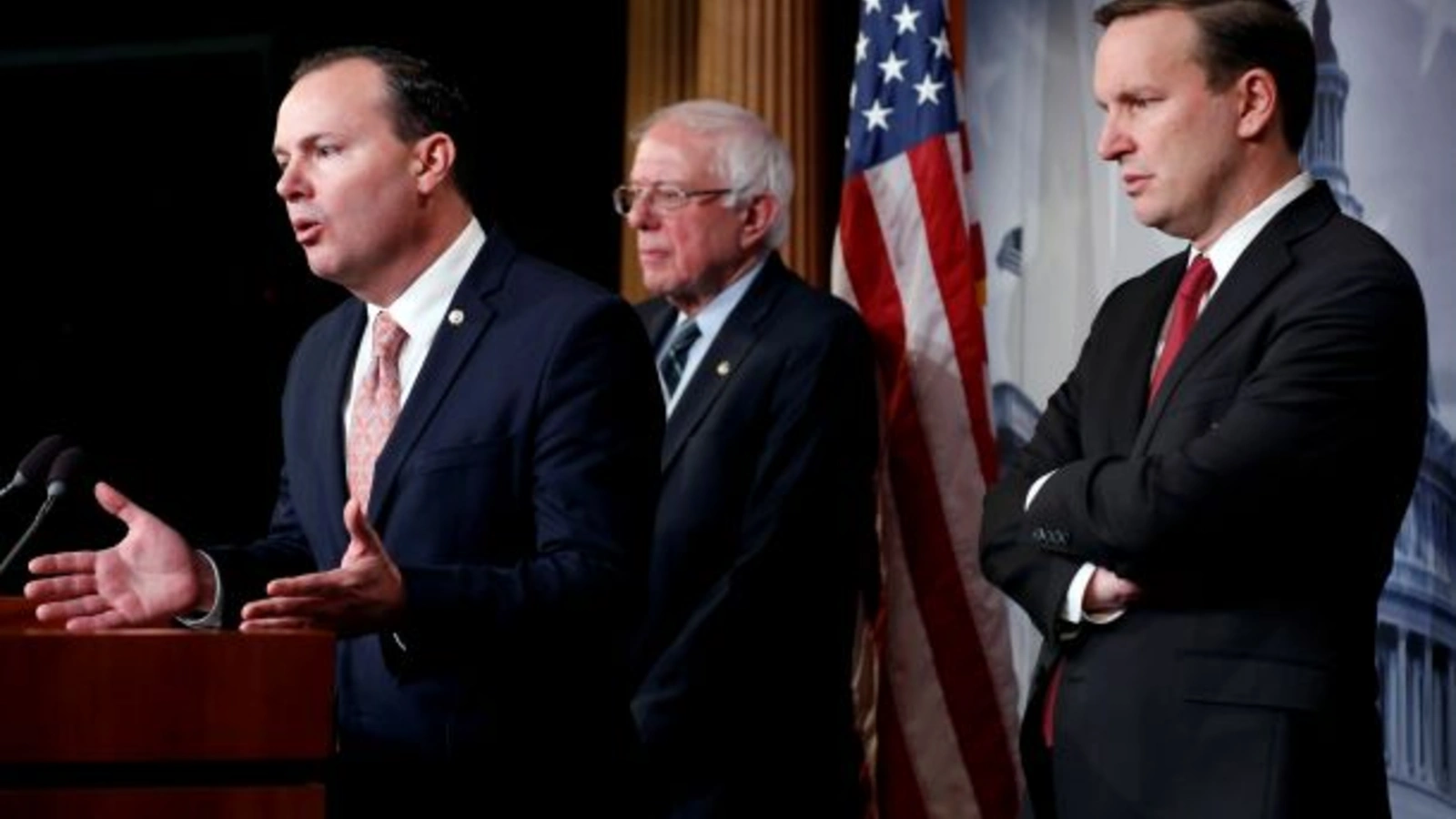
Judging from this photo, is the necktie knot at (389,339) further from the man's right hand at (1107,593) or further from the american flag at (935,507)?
the american flag at (935,507)

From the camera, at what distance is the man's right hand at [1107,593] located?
2977mm

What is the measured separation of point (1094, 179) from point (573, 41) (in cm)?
166

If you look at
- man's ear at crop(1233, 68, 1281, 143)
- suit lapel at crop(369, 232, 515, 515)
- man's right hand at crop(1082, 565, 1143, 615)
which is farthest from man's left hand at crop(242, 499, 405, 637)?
man's ear at crop(1233, 68, 1281, 143)

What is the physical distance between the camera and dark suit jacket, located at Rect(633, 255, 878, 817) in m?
4.08

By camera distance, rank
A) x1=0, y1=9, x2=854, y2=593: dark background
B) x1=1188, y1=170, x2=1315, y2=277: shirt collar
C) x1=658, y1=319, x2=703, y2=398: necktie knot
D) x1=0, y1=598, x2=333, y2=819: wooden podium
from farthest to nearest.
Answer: x1=0, y1=9, x2=854, y2=593: dark background
x1=658, y1=319, x2=703, y2=398: necktie knot
x1=1188, y1=170, x2=1315, y2=277: shirt collar
x1=0, y1=598, x2=333, y2=819: wooden podium

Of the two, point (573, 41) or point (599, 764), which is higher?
point (573, 41)

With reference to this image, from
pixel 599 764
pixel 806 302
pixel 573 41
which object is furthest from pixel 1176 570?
pixel 573 41

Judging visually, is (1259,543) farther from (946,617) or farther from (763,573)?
(946,617)

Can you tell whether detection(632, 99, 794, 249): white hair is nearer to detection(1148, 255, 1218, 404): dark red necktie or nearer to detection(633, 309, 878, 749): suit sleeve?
detection(633, 309, 878, 749): suit sleeve

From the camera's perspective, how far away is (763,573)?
4121 mm

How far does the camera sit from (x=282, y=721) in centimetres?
226

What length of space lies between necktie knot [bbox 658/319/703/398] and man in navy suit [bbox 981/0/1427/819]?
136 cm

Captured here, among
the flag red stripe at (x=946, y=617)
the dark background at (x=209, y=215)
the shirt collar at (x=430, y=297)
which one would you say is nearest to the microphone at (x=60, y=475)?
the shirt collar at (x=430, y=297)

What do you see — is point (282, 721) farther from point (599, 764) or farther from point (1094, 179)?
point (1094, 179)
